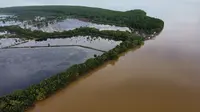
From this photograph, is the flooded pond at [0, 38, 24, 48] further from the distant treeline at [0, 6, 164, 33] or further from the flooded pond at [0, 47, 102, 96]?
the distant treeline at [0, 6, 164, 33]

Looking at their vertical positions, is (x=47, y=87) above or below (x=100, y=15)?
below

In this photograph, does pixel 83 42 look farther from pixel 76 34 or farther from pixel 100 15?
pixel 100 15

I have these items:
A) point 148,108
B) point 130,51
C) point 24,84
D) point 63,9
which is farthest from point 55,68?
point 63,9

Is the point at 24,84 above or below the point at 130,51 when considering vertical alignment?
below

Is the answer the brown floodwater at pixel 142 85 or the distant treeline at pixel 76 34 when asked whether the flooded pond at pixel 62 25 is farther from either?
the brown floodwater at pixel 142 85

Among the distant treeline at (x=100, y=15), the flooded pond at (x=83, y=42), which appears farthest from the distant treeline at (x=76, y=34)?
the distant treeline at (x=100, y=15)

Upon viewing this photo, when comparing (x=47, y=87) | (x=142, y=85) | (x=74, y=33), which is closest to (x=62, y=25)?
(x=74, y=33)

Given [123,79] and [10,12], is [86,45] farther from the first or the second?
[10,12]
